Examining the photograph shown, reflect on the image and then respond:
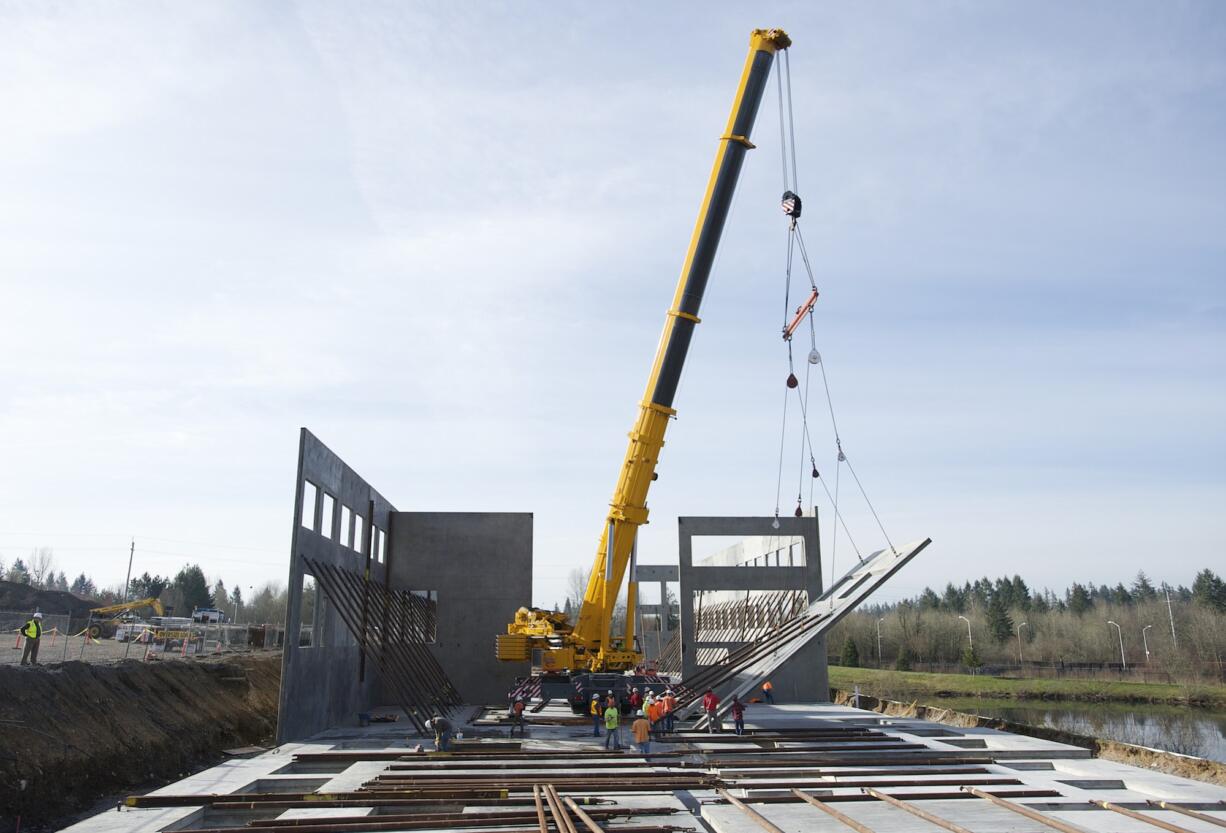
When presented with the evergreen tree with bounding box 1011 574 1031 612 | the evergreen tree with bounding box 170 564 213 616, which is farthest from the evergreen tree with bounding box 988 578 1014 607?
the evergreen tree with bounding box 170 564 213 616

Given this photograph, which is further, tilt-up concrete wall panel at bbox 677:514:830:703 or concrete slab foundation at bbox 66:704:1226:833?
tilt-up concrete wall panel at bbox 677:514:830:703

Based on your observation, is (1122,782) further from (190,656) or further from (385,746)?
(190,656)

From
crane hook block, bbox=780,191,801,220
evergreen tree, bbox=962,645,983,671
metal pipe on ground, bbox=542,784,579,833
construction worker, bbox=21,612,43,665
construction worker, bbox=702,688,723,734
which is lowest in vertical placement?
evergreen tree, bbox=962,645,983,671

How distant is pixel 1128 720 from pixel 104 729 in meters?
54.8

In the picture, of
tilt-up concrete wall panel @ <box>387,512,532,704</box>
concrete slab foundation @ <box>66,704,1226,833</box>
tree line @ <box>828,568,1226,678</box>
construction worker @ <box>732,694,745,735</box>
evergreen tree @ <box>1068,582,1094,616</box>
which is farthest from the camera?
evergreen tree @ <box>1068,582,1094,616</box>

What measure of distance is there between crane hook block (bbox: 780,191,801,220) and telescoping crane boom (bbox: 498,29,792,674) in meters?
1.47

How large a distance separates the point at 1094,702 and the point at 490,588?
2119 inches

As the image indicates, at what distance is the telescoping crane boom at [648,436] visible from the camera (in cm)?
2316

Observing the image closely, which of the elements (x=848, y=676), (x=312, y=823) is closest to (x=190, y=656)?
(x=312, y=823)

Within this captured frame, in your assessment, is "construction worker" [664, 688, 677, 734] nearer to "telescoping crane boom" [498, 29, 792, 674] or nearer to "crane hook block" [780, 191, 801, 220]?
"telescoping crane boom" [498, 29, 792, 674]

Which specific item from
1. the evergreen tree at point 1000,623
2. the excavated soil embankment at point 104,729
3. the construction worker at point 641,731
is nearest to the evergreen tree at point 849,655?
the evergreen tree at point 1000,623

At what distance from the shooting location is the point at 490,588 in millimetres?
34688

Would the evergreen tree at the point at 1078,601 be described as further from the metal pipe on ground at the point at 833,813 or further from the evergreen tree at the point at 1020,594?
the metal pipe on ground at the point at 833,813

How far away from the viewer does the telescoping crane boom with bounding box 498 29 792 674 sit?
2316 centimetres
